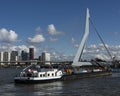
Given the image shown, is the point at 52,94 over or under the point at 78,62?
under

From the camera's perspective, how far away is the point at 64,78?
3573 inches

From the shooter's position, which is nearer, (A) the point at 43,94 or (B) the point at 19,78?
(A) the point at 43,94

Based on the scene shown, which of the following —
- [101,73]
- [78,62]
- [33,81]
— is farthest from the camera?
[78,62]

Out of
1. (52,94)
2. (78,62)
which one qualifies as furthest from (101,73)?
(52,94)

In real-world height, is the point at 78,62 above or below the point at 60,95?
above

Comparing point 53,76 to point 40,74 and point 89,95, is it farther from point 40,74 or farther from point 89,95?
point 89,95

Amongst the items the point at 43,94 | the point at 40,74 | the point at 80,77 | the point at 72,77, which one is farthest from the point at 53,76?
the point at 43,94

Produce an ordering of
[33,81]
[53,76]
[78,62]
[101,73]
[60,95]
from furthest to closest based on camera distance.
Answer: [78,62]
[101,73]
[53,76]
[33,81]
[60,95]

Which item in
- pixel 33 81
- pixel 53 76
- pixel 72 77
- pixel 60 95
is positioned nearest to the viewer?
pixel 60 95

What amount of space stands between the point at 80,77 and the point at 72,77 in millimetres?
6457

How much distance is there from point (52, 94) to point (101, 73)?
222 feet

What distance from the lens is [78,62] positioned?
132 m

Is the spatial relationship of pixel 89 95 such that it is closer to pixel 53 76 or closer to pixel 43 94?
pixel 43 94

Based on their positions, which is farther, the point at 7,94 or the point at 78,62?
the point at 78,62
